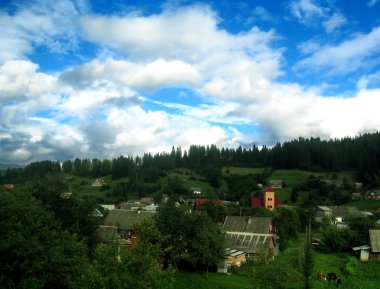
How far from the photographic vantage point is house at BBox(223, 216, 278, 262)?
49.5 meters

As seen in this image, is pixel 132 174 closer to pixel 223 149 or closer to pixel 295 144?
pixel 223 149

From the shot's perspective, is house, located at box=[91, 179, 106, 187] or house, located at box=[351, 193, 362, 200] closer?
house, located at box=[351, 193, 362, 200]

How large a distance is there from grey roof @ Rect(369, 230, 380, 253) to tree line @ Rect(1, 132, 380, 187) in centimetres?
7133

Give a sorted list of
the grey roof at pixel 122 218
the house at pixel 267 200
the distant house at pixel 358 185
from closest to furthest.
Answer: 1. the grey roof at pixel 122 218
2. the house at pixel 267 200
3. the distant house at pixel 358 185

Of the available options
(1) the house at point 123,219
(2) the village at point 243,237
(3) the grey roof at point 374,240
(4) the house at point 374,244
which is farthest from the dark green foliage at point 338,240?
(1) the house at point 123,219

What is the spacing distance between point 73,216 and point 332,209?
6652cm

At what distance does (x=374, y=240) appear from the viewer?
160ft

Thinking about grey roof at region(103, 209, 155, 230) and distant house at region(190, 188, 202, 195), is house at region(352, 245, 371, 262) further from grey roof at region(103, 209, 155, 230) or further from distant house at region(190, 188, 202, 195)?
distant house at region(190, 188, 202, 195)

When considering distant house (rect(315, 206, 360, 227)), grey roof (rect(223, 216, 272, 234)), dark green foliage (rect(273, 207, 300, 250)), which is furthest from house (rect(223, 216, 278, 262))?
distant house (rect(315, 206, 360, 227))

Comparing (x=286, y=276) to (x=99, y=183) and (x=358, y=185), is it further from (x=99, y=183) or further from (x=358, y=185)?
(x=99, y=183)

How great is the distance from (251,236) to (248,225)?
3325mm

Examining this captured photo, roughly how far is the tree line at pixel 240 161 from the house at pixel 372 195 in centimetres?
574

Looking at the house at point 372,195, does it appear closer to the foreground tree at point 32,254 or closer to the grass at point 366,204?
the grass at point 366,204

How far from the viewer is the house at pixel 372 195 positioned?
107m
